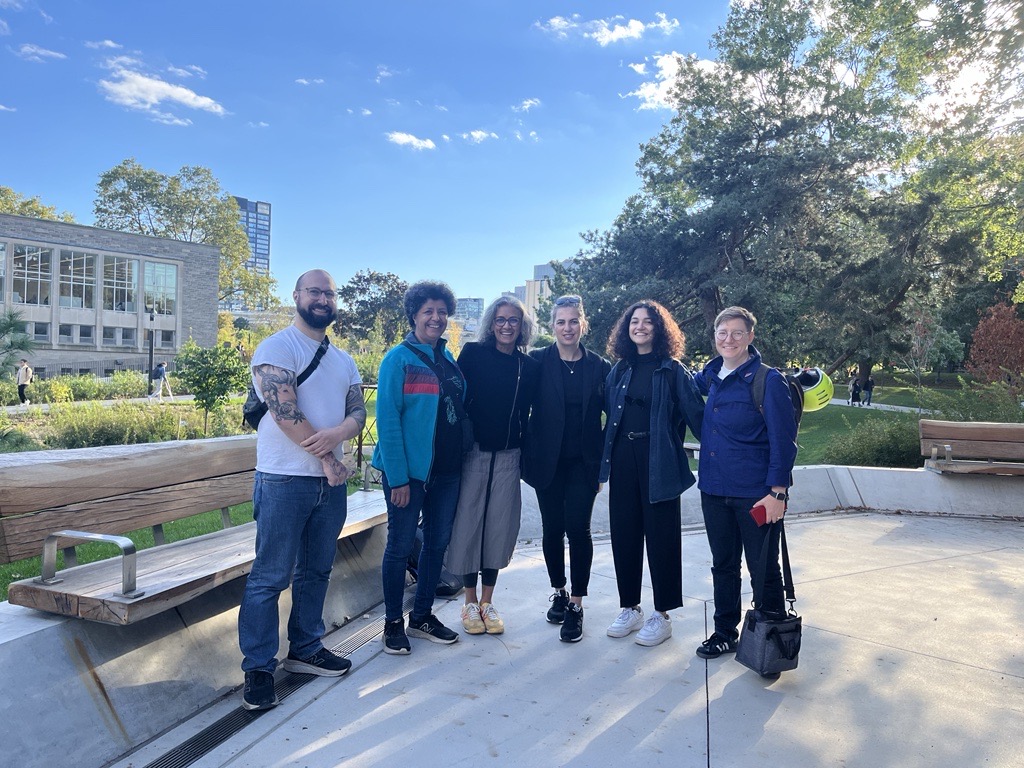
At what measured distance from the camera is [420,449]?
353cm

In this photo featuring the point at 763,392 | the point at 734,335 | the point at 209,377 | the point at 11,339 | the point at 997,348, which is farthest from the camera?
the point at 997,348

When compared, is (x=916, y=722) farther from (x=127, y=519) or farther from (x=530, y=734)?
(x=127, y=519)

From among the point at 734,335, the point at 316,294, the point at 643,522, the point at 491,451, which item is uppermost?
the point at 316,294

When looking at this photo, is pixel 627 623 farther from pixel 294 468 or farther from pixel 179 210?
pixel 179 210

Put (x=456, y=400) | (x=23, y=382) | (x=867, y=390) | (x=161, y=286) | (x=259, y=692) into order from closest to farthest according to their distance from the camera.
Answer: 1. (x=259, y=692)
2. (x=456, y=400)
3. (x=23, y=382)
4. (x=867, y=390)
5. (x=161, y=286)

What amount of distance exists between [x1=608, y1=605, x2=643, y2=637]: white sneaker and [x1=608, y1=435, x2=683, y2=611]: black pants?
0.17m

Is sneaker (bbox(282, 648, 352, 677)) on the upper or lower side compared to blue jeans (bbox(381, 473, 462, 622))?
lower

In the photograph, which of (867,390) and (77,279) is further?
(77,279)

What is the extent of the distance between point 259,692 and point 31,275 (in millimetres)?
49051

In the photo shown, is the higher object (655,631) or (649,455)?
(649,455)

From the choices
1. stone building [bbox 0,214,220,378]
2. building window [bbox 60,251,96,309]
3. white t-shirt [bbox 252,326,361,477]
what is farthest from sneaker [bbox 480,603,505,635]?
building window [bbox 60,251,96,309]

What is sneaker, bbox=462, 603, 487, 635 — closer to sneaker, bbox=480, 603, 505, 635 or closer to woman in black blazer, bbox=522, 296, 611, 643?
sneaker, bbox=480, 603, 505, 635

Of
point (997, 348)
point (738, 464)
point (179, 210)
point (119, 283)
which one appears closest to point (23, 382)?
point (738, 464)

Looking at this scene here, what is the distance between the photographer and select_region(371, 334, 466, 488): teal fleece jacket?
3.45m
